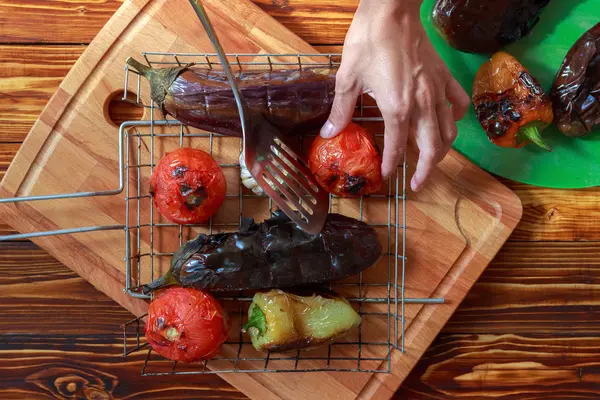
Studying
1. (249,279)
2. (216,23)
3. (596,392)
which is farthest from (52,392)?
(596,392)

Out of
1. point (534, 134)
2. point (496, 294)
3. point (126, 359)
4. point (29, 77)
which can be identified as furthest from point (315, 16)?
point (126, 359)

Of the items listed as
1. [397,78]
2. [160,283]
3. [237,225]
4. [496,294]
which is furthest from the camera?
[496,294]

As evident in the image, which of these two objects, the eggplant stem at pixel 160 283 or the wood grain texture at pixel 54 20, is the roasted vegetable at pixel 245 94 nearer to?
the wood grain texture at pixel 54 20

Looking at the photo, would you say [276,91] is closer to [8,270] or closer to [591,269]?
[8,270]

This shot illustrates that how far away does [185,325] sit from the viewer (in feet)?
4.83

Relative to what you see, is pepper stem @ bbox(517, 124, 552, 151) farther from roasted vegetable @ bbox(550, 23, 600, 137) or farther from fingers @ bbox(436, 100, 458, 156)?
fingers @ bbox(436, 100, 458, 156)

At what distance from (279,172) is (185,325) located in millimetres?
495

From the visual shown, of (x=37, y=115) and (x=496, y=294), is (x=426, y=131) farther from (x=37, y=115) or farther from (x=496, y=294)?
(x=37, y=115)

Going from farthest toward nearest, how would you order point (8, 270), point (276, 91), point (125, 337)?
point (8, 270), point (125, 337), point (276, 91)

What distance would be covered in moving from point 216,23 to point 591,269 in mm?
1442

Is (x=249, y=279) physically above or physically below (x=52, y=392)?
above

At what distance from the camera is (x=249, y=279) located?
1529 millimetres

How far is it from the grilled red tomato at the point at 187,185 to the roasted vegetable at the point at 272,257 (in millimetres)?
97

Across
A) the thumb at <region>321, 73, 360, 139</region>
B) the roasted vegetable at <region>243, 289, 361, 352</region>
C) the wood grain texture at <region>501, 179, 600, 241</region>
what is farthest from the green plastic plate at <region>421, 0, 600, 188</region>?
the roasted vegetable at <region>243, 289, 361, 352</region>
